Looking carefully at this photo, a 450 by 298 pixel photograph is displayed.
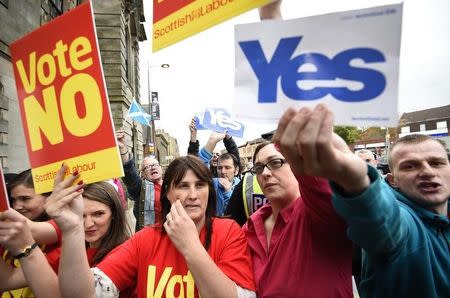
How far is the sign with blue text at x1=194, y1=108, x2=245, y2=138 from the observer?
18.2ft

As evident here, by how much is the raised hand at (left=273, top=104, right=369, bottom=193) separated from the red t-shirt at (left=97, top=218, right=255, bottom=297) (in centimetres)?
72

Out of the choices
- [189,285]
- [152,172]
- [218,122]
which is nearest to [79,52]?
[189,285]

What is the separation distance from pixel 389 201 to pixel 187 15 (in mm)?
1059

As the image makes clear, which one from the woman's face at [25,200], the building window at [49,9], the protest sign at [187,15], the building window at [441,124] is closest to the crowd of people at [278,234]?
the protest sign at [187,15]

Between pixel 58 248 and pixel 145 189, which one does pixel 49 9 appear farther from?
pixel 58 248

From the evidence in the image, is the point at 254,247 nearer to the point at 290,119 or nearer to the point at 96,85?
the point at 290,119

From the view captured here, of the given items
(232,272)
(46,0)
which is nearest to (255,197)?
(232,272)

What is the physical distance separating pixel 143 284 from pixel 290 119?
110 centimetres

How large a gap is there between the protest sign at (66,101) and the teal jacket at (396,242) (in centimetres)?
97

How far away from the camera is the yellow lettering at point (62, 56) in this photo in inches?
66.8

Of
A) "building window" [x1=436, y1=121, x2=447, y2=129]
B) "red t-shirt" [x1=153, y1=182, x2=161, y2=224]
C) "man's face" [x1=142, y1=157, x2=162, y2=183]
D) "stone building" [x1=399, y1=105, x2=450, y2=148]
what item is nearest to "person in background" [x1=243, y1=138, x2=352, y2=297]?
"red t-shirt" [x1=153, y1=182, x2=161, y2=224]

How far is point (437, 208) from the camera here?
1614 mm

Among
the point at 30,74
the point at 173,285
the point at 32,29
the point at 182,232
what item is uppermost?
the point at 32,29

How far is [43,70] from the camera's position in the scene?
70.7 inches
